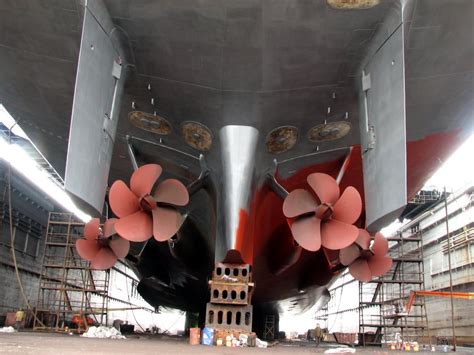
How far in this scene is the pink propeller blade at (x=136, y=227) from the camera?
8516mm

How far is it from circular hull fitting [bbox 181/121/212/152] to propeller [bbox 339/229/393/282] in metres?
4.07

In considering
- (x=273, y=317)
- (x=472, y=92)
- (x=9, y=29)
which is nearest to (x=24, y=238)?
(x=273, y=317)

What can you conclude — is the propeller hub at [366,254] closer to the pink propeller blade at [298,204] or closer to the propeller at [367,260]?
the propeller at [367,260]

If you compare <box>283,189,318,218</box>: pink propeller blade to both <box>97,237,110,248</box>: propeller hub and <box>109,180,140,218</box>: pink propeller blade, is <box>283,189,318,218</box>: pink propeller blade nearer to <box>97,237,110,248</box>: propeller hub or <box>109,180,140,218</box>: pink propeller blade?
<box>109,180,140,218</box>: pink propeller blade

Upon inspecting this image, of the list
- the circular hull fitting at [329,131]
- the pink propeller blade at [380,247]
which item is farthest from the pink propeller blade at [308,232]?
the circular hull fitting at [329,131]

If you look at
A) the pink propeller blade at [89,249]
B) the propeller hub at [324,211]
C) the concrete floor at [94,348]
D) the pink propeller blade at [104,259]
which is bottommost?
the concrete floor at [94,348]

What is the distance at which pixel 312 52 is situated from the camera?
351 inches

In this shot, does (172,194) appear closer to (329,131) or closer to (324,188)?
(324,188)

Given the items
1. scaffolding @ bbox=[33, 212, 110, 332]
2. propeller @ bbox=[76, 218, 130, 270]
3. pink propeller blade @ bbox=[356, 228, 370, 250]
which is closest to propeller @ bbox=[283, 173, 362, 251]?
pink propeller blade @ bbox=[356, 228, 370, 250]

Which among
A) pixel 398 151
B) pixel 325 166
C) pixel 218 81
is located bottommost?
pixel 398 151

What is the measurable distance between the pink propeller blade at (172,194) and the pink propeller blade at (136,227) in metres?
0.47

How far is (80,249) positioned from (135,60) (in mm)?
4402

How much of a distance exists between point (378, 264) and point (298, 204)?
9.48 ft

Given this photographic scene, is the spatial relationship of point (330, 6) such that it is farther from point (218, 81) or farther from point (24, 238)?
point (24, 238)
